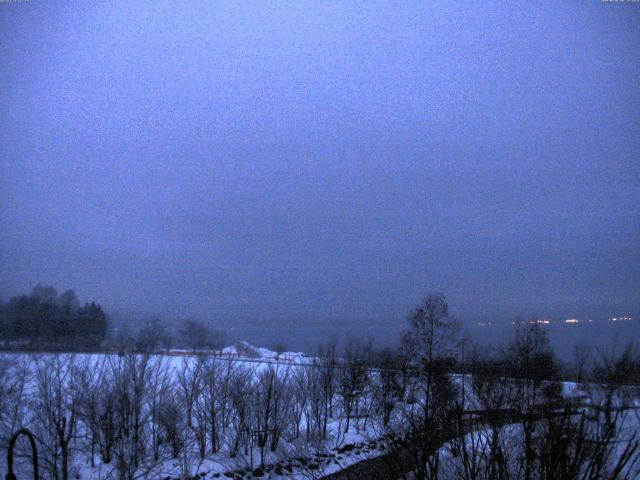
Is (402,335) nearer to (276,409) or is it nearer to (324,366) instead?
(324,366)

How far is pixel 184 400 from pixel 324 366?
501 inches

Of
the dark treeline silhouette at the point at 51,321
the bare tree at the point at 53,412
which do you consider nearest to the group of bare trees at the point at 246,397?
the bare tree at the point at 53,412

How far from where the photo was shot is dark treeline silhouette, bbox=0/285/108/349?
50.9 metres

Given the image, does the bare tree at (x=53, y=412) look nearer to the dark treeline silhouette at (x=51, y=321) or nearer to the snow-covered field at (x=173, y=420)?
the snow-covered field at (x=173, y=420)

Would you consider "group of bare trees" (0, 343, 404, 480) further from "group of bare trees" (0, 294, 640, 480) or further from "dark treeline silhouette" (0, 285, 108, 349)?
"dark treeline silhouette" (0, 285, 108, 349)

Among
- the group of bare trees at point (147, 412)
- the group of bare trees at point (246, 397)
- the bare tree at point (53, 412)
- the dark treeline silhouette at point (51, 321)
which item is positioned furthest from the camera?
the dark treeline silhouette at point (51, 321)

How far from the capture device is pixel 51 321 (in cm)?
6719

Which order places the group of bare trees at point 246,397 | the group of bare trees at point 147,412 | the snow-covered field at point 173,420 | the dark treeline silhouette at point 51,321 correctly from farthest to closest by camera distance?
1. the dark treeline silhouette at point 51,321
2. the group of bare trees at point 147,412
3. the snow-covered field at point 173,420
4. the group of bare trees at point 246,397

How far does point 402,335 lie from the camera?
37.2 metres

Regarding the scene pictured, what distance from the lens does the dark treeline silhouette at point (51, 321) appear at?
50.9 m

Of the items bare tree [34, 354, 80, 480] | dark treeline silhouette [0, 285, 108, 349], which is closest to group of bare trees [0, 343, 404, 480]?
bare tree [34, 354, 80, 480]

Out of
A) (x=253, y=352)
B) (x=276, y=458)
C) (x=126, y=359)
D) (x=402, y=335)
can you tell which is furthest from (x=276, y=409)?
(x=253, y=352)

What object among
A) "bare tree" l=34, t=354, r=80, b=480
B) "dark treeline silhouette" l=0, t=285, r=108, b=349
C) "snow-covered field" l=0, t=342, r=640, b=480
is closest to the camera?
"bare tree" l=34, t=354, r=80, b=480

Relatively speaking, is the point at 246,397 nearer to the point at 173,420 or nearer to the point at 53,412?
the point at 173,420
